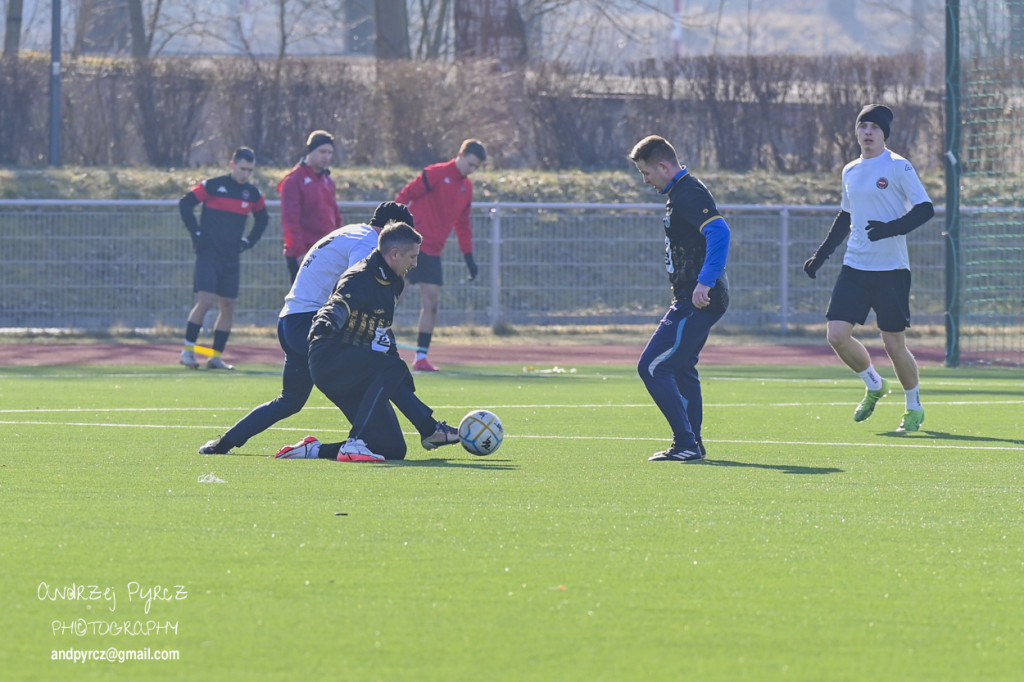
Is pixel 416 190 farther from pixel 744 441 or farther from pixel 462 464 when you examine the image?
pixel 462 464

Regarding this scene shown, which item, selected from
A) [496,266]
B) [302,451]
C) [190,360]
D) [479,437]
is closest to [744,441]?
[479,437]

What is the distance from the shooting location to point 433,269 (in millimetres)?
16156

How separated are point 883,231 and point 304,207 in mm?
6790

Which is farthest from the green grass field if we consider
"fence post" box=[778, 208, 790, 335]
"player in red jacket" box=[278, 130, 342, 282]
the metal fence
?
"fence post" box=[778, 208, 790, 335]

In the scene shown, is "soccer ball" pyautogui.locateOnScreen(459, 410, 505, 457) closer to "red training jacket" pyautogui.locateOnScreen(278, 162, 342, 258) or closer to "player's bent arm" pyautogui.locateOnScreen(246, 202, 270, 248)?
"red training jacket" pyautogui.locateOnScreen(278, 162, 342, 258)

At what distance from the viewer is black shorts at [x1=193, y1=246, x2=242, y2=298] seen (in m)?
16.0

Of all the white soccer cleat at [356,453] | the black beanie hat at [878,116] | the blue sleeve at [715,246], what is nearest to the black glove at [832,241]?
the black beanie hat at [878,116]

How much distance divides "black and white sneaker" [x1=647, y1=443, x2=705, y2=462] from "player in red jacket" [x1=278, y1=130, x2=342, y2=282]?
7.00 m

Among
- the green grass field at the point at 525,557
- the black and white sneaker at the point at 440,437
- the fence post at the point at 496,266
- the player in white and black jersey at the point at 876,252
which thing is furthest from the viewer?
the fence post at the point at 496,266

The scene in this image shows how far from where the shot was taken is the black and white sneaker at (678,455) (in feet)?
29.8

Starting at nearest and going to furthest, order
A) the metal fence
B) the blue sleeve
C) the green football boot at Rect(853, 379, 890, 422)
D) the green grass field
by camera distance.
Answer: the green grass field → the blue sleeve → the green football boot at Rect(853, 379, 890, 422) → the metal fence

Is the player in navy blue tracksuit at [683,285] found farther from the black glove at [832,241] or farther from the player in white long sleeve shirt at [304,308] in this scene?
the black glove at [832,241]

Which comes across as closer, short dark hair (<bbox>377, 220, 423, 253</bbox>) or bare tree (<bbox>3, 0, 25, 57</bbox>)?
short dark hair (<bbox>377, 220, 423, 253</bbox>)

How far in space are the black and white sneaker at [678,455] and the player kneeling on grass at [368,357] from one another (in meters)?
1.37
